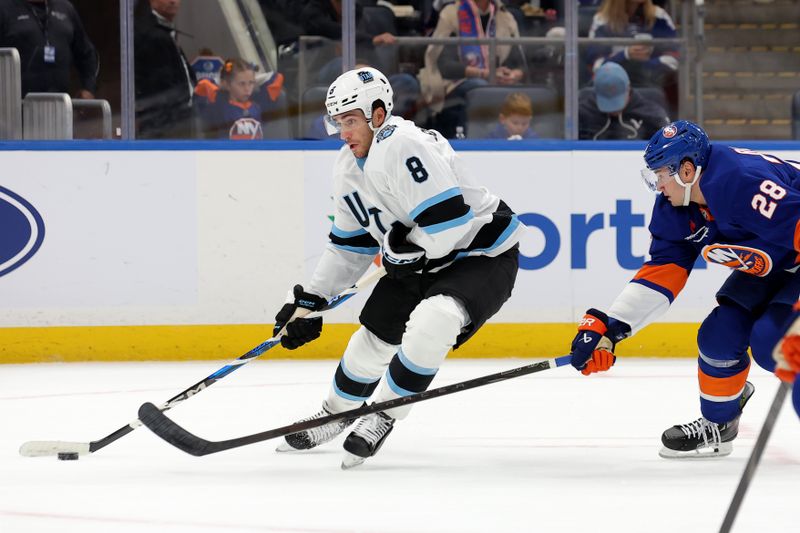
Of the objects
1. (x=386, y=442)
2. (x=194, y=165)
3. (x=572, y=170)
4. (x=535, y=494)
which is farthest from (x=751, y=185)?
(x=194, y=165)

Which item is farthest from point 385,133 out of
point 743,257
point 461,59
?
point 461,59

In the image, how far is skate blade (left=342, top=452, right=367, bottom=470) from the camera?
3.25 m

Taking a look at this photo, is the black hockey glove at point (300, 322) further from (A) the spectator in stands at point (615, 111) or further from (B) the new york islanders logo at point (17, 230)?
(A) the spectator in stands at point (615, 111)

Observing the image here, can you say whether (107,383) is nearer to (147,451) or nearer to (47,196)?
(47,196)

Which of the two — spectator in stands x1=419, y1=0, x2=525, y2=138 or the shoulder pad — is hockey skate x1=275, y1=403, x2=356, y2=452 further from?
spectator in stands x1=419, y1=0, x2=525, y2=138

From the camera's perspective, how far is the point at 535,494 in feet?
9.60

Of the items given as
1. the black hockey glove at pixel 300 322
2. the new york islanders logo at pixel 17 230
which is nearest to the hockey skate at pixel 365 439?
the black hockey glove at pixel 300 322

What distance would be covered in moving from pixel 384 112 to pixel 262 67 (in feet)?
8.11

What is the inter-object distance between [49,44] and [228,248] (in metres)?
1.24

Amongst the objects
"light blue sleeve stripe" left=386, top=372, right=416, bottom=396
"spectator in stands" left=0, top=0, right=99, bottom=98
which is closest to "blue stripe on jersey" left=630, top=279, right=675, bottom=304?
"light blue sleeve stripe" left=386, top=372, right=416, bottom=396

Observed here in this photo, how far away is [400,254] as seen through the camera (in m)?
3.29

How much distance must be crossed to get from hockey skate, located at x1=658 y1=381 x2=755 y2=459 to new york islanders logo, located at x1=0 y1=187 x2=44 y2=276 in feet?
9.79

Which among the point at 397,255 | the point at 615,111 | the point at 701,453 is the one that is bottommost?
the point at 701,453

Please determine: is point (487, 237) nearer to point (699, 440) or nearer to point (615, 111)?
point (699, 440)
